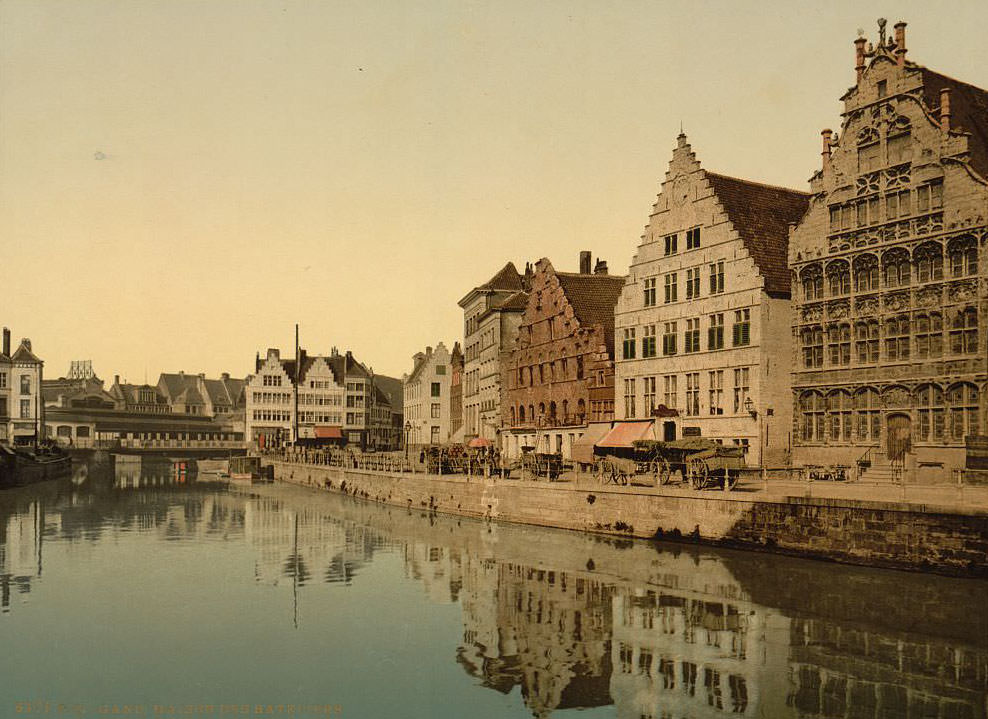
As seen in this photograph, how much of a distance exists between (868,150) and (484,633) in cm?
2530

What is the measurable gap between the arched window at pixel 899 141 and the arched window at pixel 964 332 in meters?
6.35

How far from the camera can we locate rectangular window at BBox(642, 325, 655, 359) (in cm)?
4666

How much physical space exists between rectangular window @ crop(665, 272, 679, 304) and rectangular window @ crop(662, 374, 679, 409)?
150 inches

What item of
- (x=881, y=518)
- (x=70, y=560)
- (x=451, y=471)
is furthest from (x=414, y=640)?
(x=451, y=471)

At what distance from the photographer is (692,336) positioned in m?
44.1

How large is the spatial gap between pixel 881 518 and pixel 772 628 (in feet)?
21.2

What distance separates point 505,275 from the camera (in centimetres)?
7394

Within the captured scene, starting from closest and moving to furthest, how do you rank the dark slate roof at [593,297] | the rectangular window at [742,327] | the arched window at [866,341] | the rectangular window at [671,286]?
the arched window at [866,341] < the rectangular window at [742,327] < the rectangular window at [671,286] < the dark slate roof at [593,297]

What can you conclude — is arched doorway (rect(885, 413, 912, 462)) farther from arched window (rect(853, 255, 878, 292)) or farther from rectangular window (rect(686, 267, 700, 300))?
rectangular window (rect(686, 267, 700, 300))

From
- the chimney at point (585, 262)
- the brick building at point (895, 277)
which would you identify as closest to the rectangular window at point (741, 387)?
the brick building at point (895, 277)

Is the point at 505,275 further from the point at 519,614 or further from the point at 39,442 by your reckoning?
the point at 39,442

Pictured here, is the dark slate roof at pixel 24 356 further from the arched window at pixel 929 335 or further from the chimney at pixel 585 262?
the arched window at pixel 929 335

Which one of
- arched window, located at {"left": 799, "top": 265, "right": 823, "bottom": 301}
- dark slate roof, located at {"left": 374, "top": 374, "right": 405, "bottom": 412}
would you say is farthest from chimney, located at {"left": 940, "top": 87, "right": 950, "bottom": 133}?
dark slate roof, located at {"left": 374, "top": 374, "right": 405, "bottom": 412}

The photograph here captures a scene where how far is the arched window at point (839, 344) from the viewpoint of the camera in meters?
36.9
